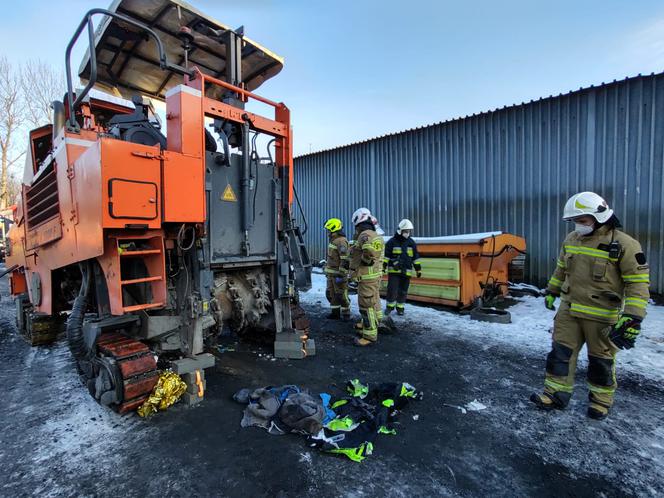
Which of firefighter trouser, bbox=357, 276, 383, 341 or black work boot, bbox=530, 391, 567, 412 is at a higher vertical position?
firefighter trouser, bbox=357, 276, 383, 341

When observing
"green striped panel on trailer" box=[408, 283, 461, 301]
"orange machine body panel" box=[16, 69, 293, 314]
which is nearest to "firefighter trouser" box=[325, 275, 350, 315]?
"green striped panel on trailer" box=[408, 283, 461, 301]

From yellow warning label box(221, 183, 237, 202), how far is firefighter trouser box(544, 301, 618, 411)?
343cm

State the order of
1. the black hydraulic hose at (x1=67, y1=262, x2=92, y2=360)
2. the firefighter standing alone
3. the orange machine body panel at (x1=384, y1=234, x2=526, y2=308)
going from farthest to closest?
1. the orange machine body panel at (x1=384, y1=234, x2=526, y2=308)
2. the firefighter standing alone
3. the black hydraulic hose at (x1=67, y1=262, x2=92, y2=360)

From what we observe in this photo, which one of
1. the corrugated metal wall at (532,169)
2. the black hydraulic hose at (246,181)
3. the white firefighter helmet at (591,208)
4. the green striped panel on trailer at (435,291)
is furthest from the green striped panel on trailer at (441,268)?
the black hydraulic hose at (246,181)

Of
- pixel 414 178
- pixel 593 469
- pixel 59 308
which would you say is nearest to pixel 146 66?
pixel 59 308

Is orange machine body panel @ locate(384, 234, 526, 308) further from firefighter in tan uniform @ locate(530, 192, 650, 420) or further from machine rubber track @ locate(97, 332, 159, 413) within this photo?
machine rubber track @ locate(97, 332, 159, 413)

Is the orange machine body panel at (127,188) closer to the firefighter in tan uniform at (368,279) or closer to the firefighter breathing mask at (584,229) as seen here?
the firefighter in tan uniform at (368,279)

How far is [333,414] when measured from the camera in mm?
3117

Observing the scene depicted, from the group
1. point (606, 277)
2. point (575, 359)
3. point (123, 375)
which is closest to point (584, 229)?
point (606, 277)

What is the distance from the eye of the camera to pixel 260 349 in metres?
4.99

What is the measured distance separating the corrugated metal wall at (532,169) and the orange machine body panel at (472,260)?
5.30 ft

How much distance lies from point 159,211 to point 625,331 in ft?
12.8

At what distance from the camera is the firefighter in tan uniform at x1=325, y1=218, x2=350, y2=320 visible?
22.3 feet

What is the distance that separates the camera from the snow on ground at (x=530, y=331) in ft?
14.5
